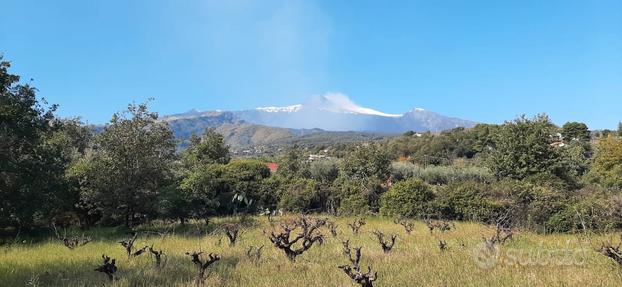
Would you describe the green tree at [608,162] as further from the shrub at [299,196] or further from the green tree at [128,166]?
the green tree at [128,166]

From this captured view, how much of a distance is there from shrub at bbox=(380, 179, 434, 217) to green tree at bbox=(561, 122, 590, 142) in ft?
158

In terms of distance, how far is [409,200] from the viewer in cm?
2366

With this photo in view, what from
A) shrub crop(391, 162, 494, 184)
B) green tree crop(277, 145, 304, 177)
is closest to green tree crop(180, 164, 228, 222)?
green tree crop(277, 145, 304, 177)

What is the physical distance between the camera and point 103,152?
62.2 feet

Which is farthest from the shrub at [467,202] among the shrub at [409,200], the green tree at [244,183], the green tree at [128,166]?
the green tree at [128,166]

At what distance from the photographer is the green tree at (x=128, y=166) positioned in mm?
18641

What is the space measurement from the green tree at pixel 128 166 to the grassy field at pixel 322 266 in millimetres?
3830

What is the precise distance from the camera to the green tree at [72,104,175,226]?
1864 cm

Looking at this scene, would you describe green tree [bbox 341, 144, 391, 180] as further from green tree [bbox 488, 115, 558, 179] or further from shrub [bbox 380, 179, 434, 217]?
shrub [bbox 380, 179, 434, 217]

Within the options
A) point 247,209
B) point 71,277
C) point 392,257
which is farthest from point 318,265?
point 247,209

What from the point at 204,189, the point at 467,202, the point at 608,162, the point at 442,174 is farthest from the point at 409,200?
the point at 608,162

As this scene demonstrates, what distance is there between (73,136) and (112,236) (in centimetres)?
2209

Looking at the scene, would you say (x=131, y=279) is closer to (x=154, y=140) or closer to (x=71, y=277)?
(x=71, y=277)

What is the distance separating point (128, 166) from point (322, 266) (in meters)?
11.8
